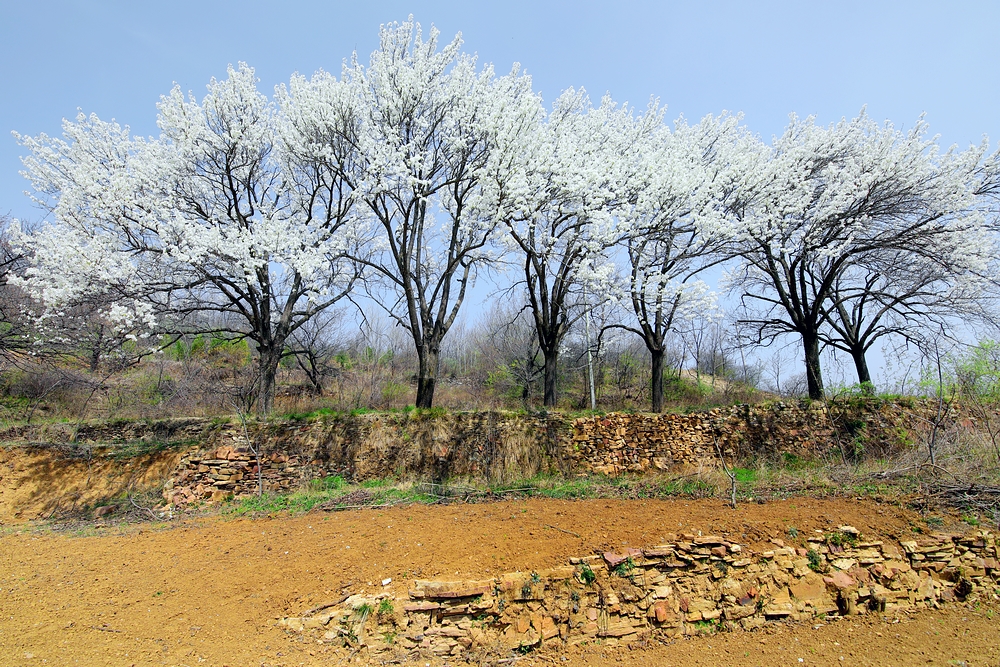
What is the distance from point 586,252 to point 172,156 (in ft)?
40.3

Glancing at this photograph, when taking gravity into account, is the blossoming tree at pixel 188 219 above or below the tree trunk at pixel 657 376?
above

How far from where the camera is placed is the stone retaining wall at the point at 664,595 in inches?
249

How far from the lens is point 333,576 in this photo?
714 cm

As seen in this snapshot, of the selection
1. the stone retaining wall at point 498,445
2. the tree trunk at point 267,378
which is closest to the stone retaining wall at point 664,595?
the stone retaining wall at point 498,445

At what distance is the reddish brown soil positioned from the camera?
236 inches

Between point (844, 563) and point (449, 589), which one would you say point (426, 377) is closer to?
point (449, 589)

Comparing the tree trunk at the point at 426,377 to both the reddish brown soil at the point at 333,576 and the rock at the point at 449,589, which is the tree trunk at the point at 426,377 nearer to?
the reddish brown soil at the point at 333,576

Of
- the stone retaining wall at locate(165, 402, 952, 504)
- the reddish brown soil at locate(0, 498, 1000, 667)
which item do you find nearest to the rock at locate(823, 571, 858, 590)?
Result: the reddish brown soil at locate(0, 498, 1000, 667)

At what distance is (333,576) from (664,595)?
4577mm

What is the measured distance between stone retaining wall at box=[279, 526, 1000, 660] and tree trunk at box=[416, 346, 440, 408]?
26.9 feet

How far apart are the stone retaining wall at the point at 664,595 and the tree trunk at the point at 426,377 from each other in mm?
8188

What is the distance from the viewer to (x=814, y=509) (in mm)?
8195

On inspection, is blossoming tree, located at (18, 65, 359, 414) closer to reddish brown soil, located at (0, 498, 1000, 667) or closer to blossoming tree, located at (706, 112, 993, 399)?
reddish brown soil, located at (0, 498, 1000, 667)

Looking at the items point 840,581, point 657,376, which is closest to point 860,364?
point 657,376
